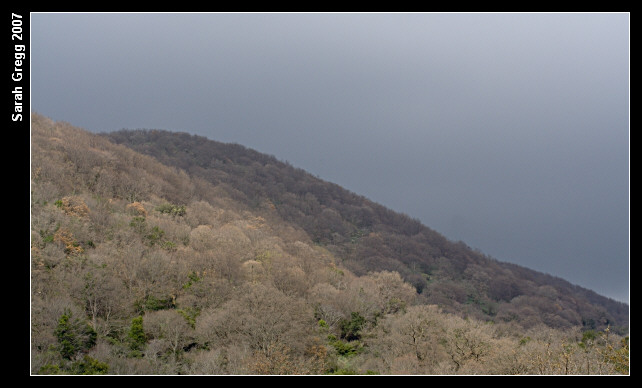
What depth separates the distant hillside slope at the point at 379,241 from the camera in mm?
102312

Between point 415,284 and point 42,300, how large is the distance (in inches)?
3286

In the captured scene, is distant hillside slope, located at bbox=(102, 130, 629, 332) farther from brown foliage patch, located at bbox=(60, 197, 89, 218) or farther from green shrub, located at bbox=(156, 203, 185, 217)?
brown foliage patch, located at bbox=(60, 197, 89, 218)

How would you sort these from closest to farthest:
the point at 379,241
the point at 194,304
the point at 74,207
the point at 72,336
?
the point at 72,336 → the point at 194,304 → the point at 74,207 → the point at 379,241

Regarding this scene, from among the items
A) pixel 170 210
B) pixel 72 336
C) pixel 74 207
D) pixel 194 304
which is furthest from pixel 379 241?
pixel 72 336

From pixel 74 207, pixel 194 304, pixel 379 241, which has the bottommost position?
pixel 379 241

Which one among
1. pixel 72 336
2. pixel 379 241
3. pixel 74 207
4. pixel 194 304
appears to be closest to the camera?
pixel 72 336

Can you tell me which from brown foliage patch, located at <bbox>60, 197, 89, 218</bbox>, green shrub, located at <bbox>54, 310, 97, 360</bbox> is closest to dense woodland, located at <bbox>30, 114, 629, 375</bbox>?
green shrub, located at <bbox>54, 310, 97, 360</bbox>

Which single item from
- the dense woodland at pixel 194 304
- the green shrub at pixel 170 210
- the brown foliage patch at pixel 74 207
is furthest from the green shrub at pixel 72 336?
the green shrub at pixel 170 210

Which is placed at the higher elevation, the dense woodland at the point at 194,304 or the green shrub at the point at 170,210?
the green shrub at the point at 170,210

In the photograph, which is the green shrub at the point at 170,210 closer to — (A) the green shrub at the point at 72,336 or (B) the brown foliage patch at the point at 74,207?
(B) the brown foliage patch at the point at 74,207

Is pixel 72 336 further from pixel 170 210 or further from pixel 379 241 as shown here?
pixel 379 241

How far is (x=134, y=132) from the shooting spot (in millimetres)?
160750

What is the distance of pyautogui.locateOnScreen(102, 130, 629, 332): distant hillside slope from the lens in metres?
102

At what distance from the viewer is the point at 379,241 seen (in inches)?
4761
